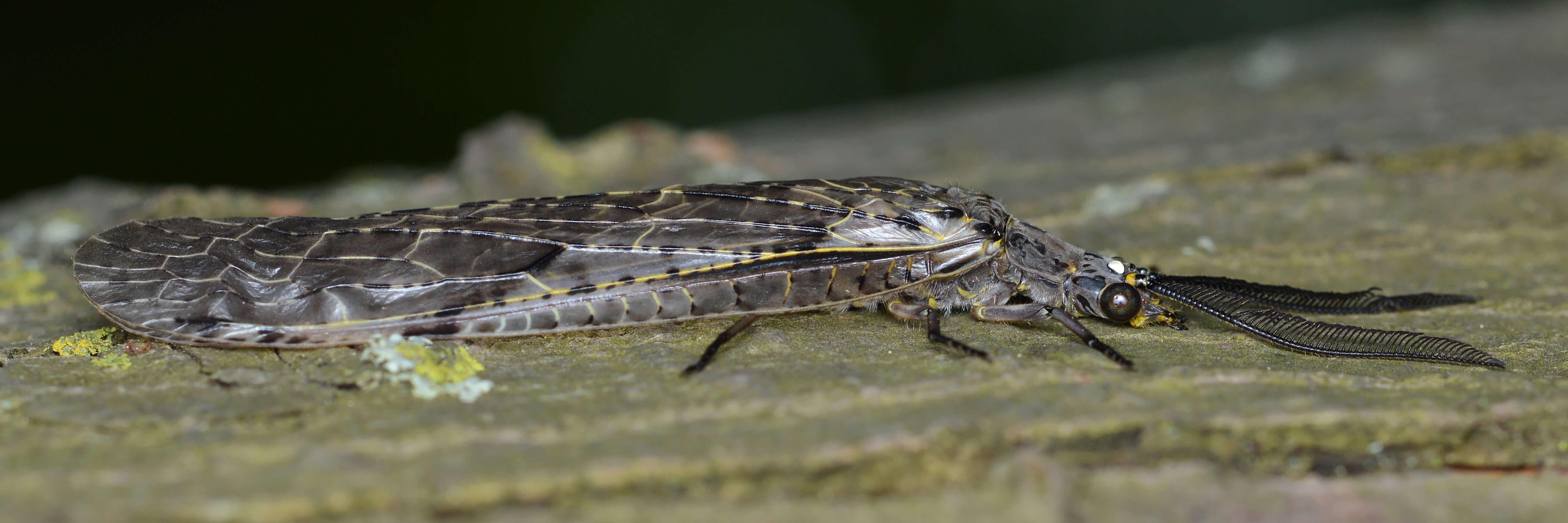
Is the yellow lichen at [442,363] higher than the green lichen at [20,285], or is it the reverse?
the green lichen at [20,285]

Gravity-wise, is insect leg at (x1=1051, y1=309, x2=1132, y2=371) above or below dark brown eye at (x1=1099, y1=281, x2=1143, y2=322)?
below

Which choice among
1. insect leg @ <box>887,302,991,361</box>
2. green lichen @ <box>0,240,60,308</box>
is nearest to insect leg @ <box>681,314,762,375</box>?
insect leg @ <box>887,302,991,361</box>

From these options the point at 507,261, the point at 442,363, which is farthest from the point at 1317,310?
the point at 442,363

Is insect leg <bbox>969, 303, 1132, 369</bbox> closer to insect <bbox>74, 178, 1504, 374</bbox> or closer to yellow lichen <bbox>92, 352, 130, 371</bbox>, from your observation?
insect <bbox>74, 178, 1504, 374</bbox>

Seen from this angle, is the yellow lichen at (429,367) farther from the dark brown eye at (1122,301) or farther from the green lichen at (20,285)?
the dark brown eye at (1122,301)

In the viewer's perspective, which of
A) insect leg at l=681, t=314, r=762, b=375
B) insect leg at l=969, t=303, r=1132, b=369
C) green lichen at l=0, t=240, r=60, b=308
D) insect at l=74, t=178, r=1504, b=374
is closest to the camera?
insect leg at l=681, t=314, r=762, b=375

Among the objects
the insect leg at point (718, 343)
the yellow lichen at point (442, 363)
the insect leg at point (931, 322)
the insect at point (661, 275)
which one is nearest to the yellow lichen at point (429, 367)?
the yellow lichen at point (442, 363)

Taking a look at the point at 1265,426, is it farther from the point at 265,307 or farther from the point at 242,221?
the point at 242,221

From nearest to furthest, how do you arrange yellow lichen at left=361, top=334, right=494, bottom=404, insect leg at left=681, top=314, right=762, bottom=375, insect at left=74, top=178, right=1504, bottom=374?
1. yellow lichen at left=361, top=334, right=494, bottom=404
2. insect leg at left=681, top=314, right=762, bottom=375
3. insect at left=74, top=178, right=1504, bottom=374
